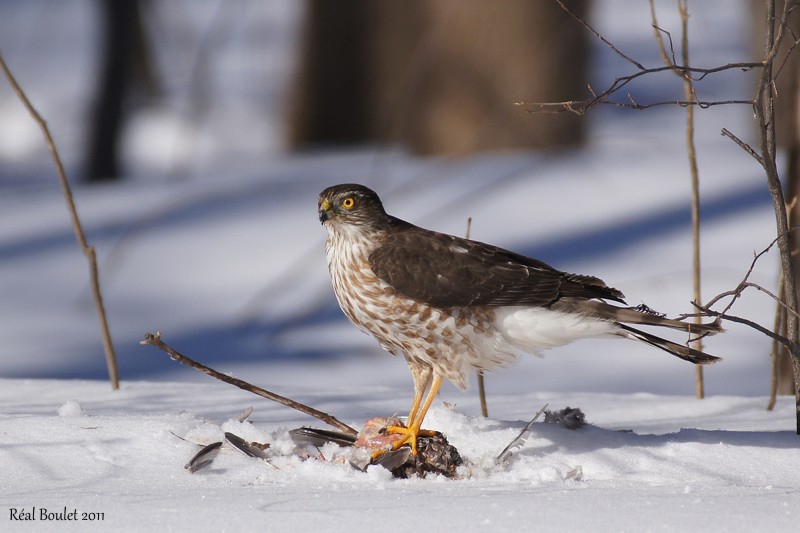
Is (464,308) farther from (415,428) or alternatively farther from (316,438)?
(316,438)

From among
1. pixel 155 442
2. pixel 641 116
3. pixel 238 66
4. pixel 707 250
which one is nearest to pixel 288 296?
pixel 707 250

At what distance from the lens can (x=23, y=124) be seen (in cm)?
2008

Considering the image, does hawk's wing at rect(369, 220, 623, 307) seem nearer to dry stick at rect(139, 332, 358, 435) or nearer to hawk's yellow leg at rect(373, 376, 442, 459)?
hawk's yellow leg at rect(373, 376, 442, 459)

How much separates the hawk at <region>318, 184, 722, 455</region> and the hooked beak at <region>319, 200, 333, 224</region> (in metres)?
0.21

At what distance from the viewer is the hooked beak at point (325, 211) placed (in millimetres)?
3779

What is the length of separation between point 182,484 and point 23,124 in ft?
61.1

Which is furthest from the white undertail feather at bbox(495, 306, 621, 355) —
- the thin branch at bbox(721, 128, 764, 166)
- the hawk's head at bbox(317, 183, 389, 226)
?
the thin branch at bbox(721, 128, 764, 166)

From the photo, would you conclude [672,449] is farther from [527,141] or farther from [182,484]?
[527,141]

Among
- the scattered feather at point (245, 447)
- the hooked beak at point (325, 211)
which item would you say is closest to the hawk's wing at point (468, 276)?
the hooked beak at point (325, 211)

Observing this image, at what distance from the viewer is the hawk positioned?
11.1ft

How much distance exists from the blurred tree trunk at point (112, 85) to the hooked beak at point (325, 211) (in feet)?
29.0

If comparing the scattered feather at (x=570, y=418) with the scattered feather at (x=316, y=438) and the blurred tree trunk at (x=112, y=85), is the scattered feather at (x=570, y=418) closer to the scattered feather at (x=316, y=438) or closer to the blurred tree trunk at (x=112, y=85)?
the scattered feather at (x=316, y=438)

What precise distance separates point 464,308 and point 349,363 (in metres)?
3.37

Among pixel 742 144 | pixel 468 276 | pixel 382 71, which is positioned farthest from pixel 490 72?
pixel 742 144
